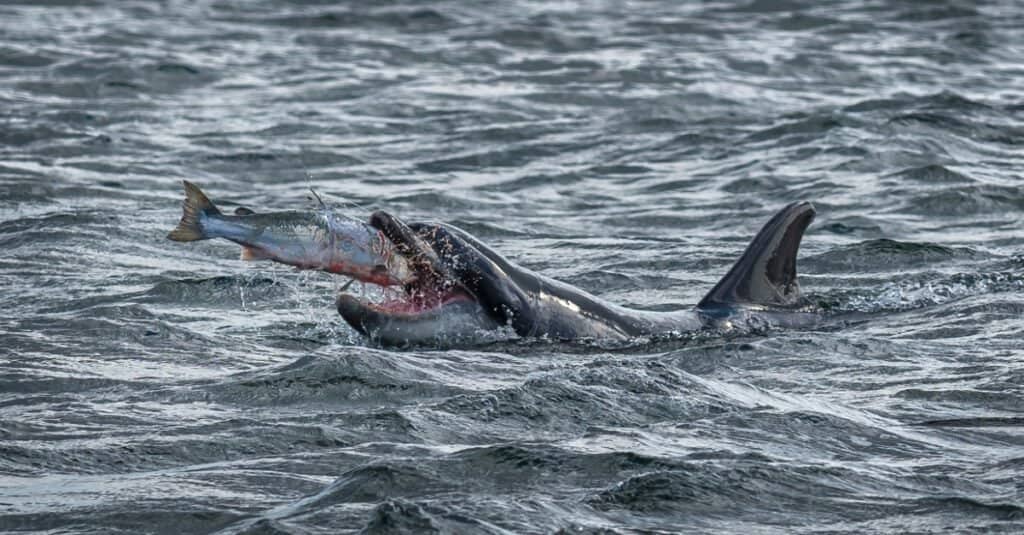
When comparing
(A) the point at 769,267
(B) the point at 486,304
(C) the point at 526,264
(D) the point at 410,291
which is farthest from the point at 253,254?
(C) the point at 526,264

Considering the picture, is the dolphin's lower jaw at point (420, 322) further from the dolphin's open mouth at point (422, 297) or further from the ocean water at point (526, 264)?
the ocean water at point (526, 264)

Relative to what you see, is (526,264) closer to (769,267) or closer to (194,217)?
(769,267)

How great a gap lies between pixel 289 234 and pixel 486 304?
126cm

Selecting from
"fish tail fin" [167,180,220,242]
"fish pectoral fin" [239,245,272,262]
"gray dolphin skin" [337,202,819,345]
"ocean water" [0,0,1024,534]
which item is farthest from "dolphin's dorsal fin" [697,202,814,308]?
"fish tail fin" [167,180,220,242]

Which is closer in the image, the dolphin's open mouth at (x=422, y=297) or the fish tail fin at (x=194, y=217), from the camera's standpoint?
the fish tail fin at (x=194, y=217)

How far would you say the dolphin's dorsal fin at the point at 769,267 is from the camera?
11.2 meters

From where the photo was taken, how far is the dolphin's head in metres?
9.98

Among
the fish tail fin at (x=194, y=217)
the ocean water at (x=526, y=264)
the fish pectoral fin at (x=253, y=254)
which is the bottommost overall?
the ocean water at (x=526, y=264)

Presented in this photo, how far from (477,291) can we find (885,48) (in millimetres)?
18505

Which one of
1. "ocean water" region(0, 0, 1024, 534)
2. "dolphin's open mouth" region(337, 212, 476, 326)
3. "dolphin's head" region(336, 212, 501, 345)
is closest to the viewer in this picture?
"ocean water" region(0, 0, 1024, 534)

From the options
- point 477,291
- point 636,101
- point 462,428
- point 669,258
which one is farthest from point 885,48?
point 462,428

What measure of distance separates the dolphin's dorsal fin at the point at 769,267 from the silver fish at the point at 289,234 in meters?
2.54

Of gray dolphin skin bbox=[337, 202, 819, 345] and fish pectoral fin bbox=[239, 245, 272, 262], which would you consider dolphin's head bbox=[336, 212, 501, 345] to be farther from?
fish pectoral fin bbox=[239, 245, 272, 262]

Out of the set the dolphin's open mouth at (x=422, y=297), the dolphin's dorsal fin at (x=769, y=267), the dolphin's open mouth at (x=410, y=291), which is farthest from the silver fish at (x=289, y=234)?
the dolphin's dorsal fin at (x=769, y=267)
